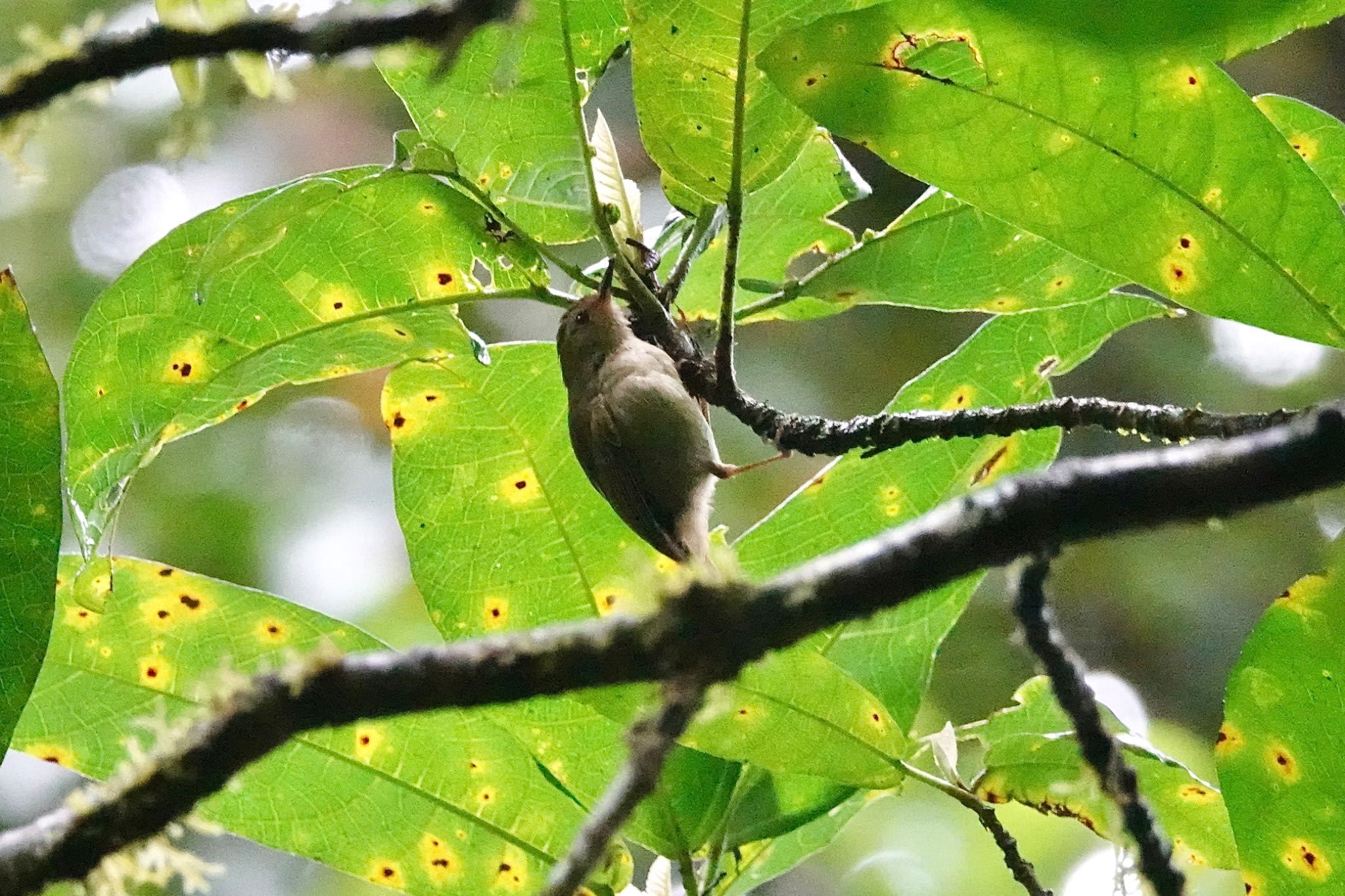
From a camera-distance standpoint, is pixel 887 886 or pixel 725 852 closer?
pixel 725 852

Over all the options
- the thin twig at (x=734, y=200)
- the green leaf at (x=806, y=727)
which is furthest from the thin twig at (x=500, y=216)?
the green leaf at (x=806, y=727)

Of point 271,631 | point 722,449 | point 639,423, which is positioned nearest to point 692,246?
point 639,423

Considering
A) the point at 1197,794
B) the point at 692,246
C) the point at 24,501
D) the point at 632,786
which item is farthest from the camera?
the point at 692,246

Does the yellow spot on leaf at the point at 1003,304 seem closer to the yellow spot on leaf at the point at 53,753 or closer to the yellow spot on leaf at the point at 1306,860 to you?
the yellow spot on leaf at the point at 1306,860

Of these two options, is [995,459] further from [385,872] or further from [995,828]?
[385,872]

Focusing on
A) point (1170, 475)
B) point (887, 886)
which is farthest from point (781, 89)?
point (887, 886)

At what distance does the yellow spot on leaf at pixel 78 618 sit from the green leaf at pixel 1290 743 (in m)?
1.42

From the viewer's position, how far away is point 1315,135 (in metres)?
1.56

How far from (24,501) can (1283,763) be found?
139cm

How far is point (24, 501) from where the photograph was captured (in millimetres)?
1379

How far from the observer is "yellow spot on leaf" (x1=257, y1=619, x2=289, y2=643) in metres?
1.71

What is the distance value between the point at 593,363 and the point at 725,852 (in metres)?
1.08

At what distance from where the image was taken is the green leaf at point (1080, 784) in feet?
5.08

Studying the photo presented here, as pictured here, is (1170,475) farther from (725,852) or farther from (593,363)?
(593,363)
